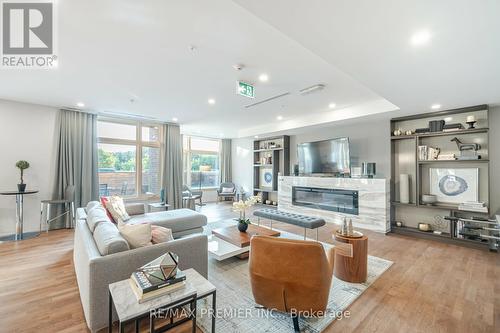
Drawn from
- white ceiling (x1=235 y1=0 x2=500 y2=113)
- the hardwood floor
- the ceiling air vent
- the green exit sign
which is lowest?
the hardwood floor

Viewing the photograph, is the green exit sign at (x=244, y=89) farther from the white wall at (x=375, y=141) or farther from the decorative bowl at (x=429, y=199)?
the decorative bowl at (x=429, y=199)

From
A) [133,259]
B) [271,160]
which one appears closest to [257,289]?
[133,259]

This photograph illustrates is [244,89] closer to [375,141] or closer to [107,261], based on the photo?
[107,261]

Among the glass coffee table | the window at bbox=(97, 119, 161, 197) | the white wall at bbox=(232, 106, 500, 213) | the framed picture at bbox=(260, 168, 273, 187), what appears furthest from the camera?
the framed picture at bbox=(260, 168, 273, 187)

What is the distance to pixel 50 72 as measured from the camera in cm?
311

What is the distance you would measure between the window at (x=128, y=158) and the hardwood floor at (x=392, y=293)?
92.8 inches

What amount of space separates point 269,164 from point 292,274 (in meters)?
6.15

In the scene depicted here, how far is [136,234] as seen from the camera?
2027 millimetres

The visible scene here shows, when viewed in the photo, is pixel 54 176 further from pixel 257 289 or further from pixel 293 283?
pixel 293 283

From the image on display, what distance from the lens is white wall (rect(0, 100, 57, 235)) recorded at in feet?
14.4

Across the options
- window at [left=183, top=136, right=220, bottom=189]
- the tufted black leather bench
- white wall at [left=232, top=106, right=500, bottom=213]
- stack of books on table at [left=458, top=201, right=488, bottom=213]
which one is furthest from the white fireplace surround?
window at [left=183, top=136, right=220, bottom=189]

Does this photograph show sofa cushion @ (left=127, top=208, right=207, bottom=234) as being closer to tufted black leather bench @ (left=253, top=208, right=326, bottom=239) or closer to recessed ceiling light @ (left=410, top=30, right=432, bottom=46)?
tufted black leather bench @ (left=253, top=208, right=326, bottom=239)

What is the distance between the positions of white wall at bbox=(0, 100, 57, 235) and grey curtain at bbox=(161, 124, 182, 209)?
8.10 ft

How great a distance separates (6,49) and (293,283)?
13.1ft
